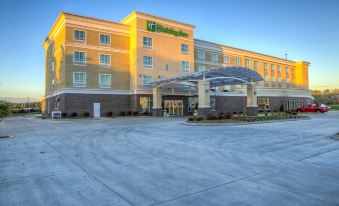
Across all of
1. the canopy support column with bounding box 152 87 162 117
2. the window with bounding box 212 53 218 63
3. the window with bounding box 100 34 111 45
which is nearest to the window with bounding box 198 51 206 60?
the window with bounding box 212 53 218 63

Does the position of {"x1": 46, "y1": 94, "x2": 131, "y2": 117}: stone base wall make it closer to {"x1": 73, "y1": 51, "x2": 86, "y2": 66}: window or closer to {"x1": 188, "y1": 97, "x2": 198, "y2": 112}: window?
{"x1": 73, "y1": 51, "x2": 86, "y2": 66}: window

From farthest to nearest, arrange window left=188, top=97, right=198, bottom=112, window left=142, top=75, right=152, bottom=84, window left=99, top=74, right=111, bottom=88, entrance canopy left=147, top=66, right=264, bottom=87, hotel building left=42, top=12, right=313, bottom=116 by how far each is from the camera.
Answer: window left=188, top=97, right=198, bottom=112, window left=142, top=75, right=152, bottom=84, window left=99, top=74, right=111, bottom=88, hotel building left=42, top=12, right=313, bottom=116, entrance canopy left=147, top=66, right=264, bottom=87

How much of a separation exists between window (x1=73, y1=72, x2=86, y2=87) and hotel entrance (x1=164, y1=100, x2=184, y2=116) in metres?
12.9

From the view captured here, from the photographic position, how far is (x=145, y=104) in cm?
3797

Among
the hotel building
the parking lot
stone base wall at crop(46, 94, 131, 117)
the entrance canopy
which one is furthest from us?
the hotel building

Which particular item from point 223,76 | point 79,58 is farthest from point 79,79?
point 223,76

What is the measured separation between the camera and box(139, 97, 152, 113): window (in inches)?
1473

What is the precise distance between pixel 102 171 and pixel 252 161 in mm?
4524

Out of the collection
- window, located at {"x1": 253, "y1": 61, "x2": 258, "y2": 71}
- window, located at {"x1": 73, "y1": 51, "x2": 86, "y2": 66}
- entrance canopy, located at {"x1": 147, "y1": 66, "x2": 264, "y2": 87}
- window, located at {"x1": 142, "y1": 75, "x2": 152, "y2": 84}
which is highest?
window, located at {"x1": 253, "y1": 61, "x2": 258, "y2": 71}

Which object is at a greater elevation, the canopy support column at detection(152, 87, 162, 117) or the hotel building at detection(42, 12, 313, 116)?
the hotel building at detection(42, 12, 313, 116)

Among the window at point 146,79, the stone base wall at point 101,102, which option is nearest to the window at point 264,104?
the stone base wall at point 101,102

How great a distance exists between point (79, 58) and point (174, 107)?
16.4 m

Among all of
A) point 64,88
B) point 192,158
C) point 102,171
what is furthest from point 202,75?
point 102,171

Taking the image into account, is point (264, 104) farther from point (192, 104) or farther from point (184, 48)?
point (184, 48)
